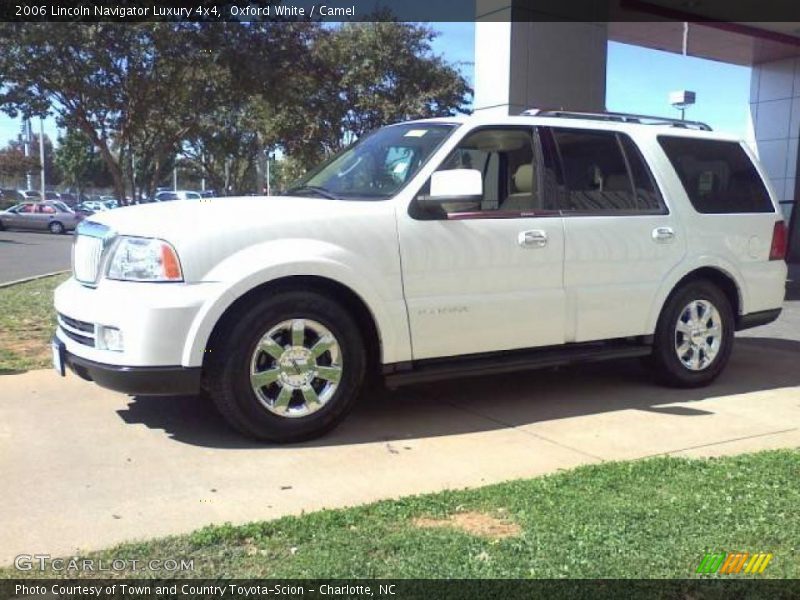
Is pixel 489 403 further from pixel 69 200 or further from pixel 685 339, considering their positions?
pixel 69 200

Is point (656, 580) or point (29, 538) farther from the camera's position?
point (29, 538)

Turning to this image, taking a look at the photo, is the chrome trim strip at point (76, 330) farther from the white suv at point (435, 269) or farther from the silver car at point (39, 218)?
the silver car at point (39, 218)

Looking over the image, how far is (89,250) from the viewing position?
4707 mm

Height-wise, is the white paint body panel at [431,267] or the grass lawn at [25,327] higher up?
the white paint body panel at [431,267]

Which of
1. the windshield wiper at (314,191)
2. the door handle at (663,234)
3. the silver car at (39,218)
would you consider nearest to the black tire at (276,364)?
the windshield wiper at (314,191)

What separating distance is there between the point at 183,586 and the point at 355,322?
7.31ft

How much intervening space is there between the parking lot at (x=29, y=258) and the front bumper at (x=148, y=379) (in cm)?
1073

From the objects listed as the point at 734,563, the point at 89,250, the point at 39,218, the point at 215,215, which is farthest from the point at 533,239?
the point at 39,218

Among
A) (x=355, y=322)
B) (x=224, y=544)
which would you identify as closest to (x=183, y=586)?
(x=224, y=544)

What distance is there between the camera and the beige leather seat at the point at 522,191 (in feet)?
18.0

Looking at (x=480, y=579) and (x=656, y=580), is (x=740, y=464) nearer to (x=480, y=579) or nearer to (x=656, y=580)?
(x=656, y=580)

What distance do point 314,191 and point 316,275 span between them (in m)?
0.95

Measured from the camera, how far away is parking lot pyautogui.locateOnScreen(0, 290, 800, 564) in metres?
3.76

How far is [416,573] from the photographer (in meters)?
3.06
